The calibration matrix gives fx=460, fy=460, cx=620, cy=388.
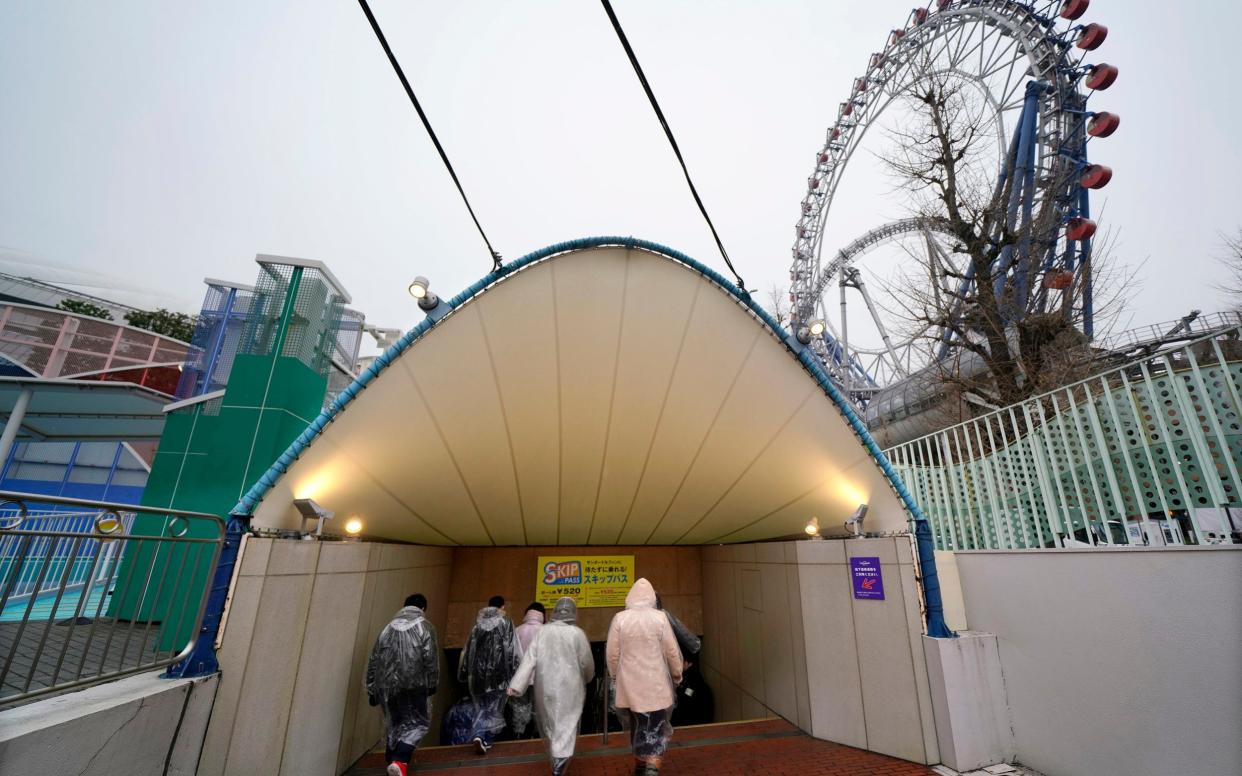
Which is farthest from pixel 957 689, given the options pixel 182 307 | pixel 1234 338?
pixel 182 307

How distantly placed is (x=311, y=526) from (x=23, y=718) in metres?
1.88

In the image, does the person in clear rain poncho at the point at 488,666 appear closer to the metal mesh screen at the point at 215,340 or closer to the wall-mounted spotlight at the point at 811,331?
the wall-mounted spotlight at the point at 811,331

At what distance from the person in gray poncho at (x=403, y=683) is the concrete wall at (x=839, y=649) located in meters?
3.67

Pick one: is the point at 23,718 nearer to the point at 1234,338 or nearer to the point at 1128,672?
the point at 1128,672

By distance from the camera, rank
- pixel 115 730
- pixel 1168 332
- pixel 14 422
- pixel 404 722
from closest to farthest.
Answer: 1. pixel 115 730
2. pixel 404 722
3. pixel 14 422
4. pixel 1168 332

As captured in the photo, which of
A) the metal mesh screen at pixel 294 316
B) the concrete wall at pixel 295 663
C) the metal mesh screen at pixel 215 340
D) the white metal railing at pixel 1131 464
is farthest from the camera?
the metal mesh screen at pixel 215 340

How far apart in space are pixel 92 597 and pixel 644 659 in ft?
36.9

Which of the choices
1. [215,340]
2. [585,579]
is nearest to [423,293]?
[585,579]

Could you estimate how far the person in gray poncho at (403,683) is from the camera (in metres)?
3.85

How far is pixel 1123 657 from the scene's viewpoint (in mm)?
3035

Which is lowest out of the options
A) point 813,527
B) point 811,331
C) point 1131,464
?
point 813,527

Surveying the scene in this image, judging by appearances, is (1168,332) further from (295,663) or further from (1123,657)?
(295,663)

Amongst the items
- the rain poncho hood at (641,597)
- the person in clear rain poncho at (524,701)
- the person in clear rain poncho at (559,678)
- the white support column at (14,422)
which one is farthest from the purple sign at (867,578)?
the white support column at (14,422)

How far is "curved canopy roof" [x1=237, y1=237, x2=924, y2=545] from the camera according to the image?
3.82 m
